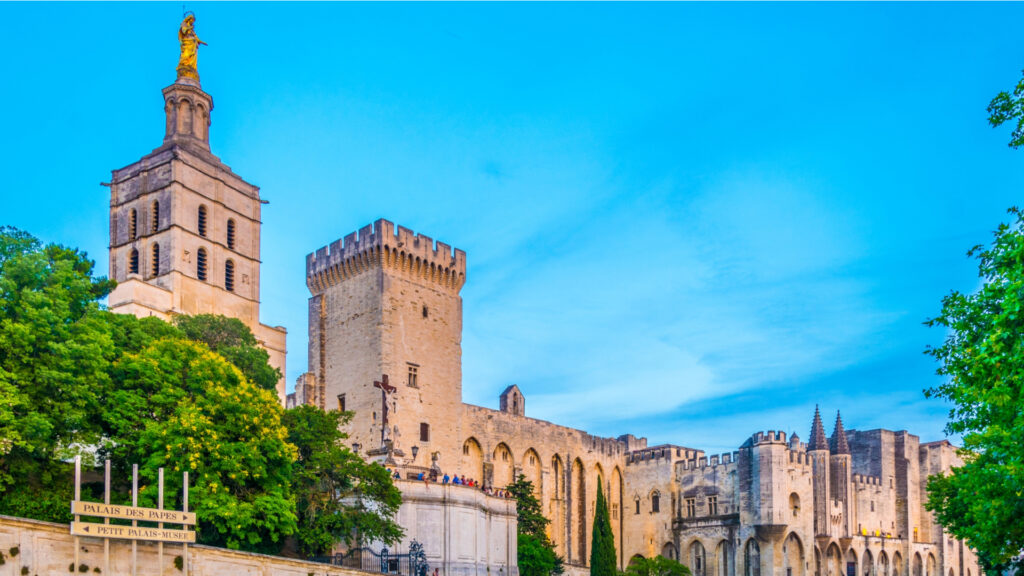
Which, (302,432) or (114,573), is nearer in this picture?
(114,573)

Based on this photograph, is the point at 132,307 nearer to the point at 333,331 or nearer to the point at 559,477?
the point at 333,331

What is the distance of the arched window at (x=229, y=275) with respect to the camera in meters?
51.9

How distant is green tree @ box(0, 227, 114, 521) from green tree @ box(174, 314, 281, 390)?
6.57 metres

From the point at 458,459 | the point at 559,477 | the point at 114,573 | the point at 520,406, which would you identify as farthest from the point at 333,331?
the point at 114,573

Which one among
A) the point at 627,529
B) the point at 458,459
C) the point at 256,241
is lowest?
the point at 627,529

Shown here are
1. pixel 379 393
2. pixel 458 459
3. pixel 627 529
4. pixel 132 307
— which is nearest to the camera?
pixel 132 307

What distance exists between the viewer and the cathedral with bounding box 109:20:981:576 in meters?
46.5

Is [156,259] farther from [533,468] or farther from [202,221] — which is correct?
[533,468]

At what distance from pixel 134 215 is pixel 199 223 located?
321cm

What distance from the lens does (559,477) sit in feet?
207

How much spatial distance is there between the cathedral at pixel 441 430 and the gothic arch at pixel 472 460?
0.33ft

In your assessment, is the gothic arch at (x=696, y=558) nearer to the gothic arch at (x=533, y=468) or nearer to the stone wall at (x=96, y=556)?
the gothic arch at (x=533, y=468)

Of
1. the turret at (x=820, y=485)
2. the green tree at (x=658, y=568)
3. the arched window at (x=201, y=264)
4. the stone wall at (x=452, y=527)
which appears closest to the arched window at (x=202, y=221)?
the arched window at (x=201, y=264)

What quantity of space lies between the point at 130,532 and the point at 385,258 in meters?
29.3
